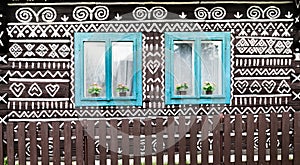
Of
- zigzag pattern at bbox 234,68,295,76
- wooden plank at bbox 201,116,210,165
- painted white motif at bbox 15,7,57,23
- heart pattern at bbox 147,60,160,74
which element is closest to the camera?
wooden plank at bbox 201,116,210,165

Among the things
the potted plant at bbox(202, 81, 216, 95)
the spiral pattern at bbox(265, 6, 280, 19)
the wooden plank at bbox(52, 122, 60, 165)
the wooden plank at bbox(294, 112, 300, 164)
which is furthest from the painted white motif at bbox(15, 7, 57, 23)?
the wooden plank at bbox(294, 112, 300, 164)

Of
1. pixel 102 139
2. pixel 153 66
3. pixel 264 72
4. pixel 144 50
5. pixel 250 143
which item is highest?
pixel 144 50

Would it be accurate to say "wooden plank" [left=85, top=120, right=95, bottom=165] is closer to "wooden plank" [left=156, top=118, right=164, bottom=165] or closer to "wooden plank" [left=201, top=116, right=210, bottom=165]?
"wooden plank" [left=156, top=118, right=164, bottom=165]

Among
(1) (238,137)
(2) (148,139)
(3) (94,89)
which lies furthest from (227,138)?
(3) (94,89)

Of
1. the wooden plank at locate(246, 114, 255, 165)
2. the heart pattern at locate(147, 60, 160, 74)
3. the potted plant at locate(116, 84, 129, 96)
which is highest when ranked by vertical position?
the heart pattern at locate(147, 60, 160, 74)

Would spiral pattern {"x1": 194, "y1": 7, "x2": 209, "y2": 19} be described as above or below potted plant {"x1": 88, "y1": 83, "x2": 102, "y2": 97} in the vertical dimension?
above

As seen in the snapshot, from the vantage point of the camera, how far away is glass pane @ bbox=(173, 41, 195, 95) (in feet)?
28.0

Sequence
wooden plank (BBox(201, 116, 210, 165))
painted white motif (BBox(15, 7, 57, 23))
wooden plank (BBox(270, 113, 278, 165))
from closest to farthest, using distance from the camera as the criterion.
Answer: wooden plank (BBox(201, 116, 210, 165)) < wooden plank (BBox(270, 113, 278, 165)) < painted white motif (BBox(15, 7, 57, 23))

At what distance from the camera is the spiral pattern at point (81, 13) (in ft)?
27.6

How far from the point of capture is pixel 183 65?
854 centimetres

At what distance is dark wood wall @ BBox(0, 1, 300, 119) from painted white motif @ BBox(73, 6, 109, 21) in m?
0.02

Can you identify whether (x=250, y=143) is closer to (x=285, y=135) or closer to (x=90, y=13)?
(x=285, y=135)

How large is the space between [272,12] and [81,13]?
329cm

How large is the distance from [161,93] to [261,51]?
6.19 ft
